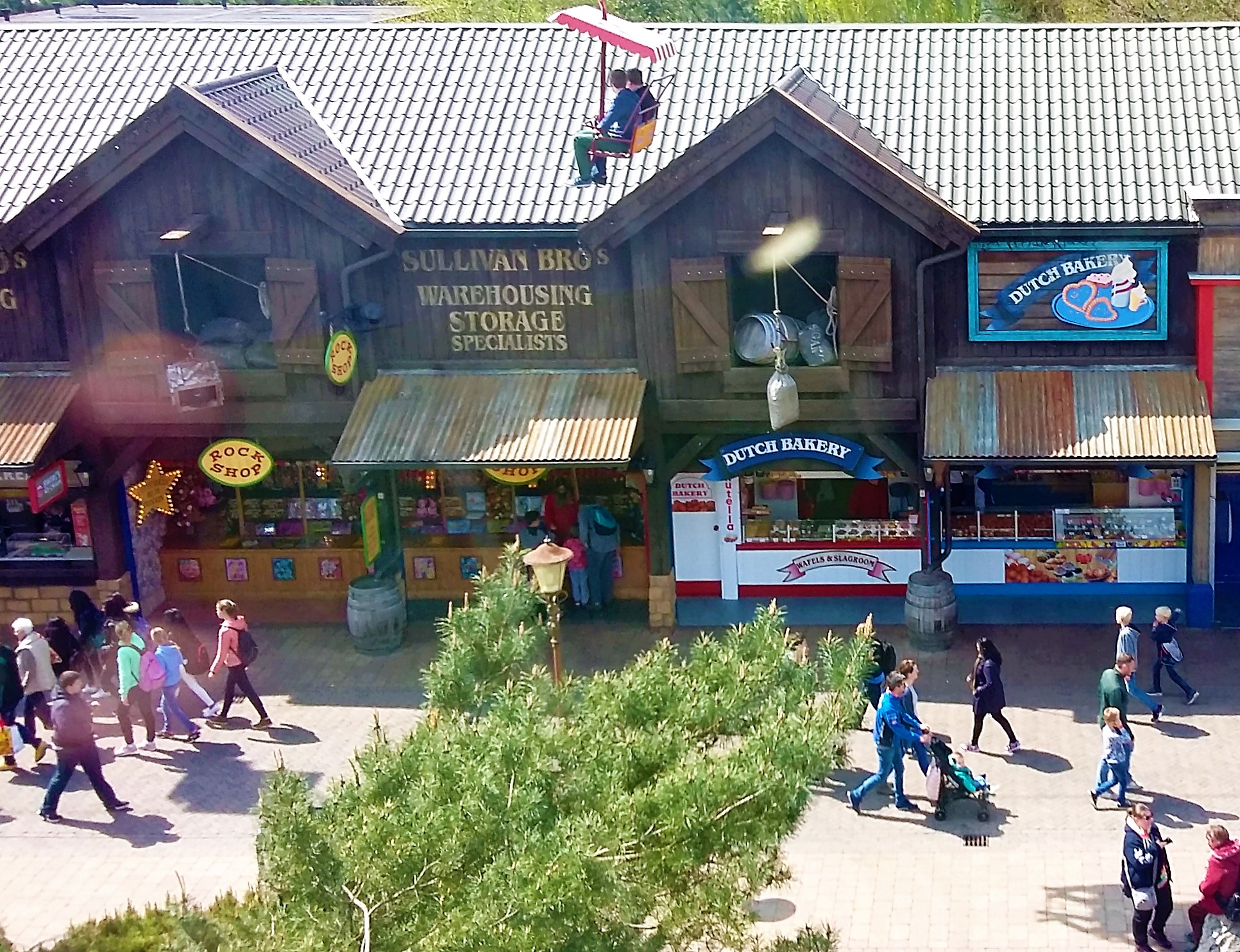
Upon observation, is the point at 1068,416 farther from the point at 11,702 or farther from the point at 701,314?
the point at 11,702

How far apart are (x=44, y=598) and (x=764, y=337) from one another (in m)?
9.36

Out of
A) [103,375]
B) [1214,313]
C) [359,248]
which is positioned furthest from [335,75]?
[1214,313]

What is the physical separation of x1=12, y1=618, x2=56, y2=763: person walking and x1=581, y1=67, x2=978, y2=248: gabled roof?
7383 millimetres

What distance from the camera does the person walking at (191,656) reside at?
65.5 ft

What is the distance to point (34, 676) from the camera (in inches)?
743

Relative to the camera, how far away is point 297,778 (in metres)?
8.58

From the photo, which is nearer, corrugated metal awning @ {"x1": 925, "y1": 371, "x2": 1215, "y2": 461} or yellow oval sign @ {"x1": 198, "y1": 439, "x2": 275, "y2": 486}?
corrugated metal awning @ {"x1": 925, "y1": 371, "x2": 1215, "y2": 461}

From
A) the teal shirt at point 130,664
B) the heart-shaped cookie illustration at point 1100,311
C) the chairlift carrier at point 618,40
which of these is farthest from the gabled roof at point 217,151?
the heart-shaped cookie illustration at point 1100,311

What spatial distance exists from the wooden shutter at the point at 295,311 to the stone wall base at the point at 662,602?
15.2ft

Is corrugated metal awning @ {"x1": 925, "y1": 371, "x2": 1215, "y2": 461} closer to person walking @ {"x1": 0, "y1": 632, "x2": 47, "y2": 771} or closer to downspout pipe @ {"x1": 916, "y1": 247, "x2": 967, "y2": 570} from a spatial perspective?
downspout pipe @ {"x1": 916, "y1": 247, "x2": 967, "y2": 570}

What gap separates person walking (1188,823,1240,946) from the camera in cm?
1390

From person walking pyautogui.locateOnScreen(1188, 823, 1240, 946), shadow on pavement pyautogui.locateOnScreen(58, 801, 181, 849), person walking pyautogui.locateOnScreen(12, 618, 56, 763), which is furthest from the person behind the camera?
person walking pyautogui.locateOnScreen(12, 618, 56, 763)

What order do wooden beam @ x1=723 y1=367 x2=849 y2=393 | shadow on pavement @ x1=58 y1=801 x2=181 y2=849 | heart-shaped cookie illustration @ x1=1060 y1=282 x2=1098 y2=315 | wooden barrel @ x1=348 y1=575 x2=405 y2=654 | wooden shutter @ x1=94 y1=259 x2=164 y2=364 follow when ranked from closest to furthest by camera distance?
shadow on pavement @ x1=58 y1=801 x2=181 y2=849
heart-shaped cookie illustration @ x1=1060 y1=282 x2=1098 y2=315
wooden beam @ x1=723 y1=367 x2=849 y2=393
wooden shutter @ x1=94 y1=259 x2=164 y2=364
wooden barrel @ x1=348 y1=575 x2=405 y2=654

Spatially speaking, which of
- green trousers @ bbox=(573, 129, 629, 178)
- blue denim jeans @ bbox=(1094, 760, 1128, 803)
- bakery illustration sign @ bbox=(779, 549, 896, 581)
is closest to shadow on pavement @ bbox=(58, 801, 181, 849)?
green trousers @ bbox=(573, 129, 629, 178)
